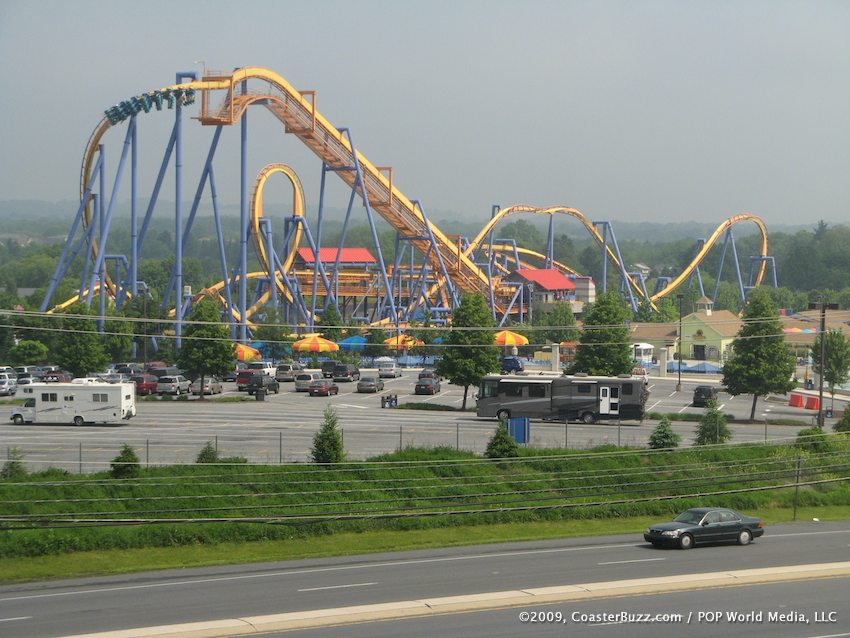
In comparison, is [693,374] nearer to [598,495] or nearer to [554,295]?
[554,295]

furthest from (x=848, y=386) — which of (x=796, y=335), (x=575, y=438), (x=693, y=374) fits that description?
(x=575, y=438)

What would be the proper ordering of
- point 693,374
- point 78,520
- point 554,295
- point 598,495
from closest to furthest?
1. point 78,520
2. point 598,495
3. point 693,374
4. point 554,295

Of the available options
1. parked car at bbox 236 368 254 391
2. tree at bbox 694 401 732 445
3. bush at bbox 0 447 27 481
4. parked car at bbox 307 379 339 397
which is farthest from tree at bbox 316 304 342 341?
bush at bbox 0 447 27 481

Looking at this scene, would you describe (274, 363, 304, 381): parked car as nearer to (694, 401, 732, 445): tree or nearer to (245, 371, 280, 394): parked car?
(245, 371, 280, 394): parked car

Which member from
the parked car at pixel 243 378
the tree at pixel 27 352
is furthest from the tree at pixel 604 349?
the tree at pixel 27 352

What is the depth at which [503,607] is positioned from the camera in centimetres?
2145

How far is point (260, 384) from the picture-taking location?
2311 inches

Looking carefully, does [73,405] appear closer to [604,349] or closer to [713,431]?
[713,431]

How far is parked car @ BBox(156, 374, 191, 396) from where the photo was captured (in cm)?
5756

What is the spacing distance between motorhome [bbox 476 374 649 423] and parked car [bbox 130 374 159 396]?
17993mm

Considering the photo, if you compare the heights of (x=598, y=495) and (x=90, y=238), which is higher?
(x=90, y=238)

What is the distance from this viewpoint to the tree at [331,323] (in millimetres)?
84500

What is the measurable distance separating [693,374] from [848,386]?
11080mm

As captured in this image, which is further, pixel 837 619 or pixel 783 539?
pixel 783 539
